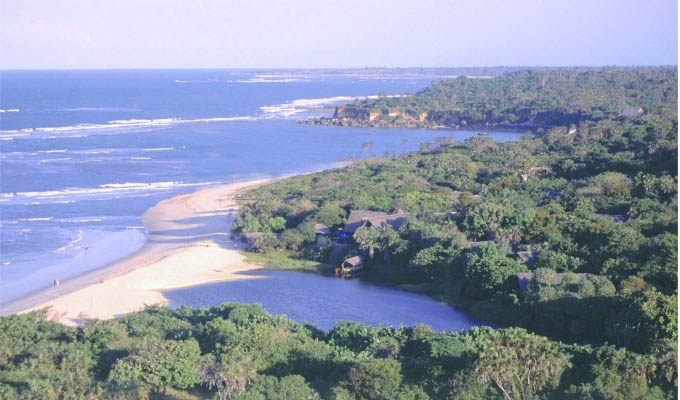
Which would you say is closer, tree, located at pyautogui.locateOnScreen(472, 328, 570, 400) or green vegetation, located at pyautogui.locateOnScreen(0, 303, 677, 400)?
tree, located at pyautogui.locateOnScreen(472, 328, 570, 400)

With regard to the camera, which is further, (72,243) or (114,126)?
(114,126)

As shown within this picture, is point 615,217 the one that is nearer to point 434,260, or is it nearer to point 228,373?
point 434,260

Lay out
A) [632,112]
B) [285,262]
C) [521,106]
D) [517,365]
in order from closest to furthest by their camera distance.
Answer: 1. [517,365]
2. [285,262]
3. [632,112]
4. [521,106]

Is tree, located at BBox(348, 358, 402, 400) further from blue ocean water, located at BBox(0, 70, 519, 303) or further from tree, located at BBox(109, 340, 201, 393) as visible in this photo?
blue ocean water, located at BBox(0, 70, 519, 303)

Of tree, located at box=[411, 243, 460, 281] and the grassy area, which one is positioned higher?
tree, located at box=[411, 243, 460, 281]

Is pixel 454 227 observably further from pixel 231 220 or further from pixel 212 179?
pixel 212 179

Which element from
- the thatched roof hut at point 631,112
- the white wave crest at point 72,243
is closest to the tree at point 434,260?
the white wave crest at point 72,243

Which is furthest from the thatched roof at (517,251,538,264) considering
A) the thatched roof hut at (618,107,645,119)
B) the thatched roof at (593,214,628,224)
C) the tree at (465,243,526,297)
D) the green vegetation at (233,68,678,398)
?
the thatched roof hut at (618,107,645,119)

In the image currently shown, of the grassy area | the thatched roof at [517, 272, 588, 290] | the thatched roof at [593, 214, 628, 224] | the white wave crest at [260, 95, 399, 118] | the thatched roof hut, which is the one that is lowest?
the grassy area

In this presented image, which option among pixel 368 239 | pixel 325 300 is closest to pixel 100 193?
pixel 368 239
